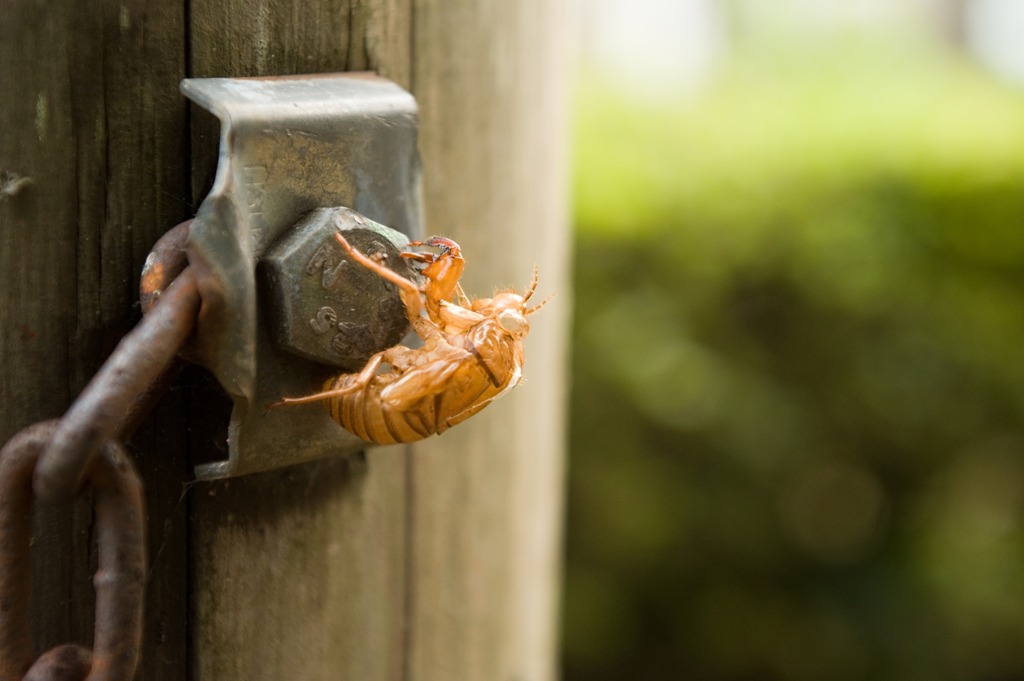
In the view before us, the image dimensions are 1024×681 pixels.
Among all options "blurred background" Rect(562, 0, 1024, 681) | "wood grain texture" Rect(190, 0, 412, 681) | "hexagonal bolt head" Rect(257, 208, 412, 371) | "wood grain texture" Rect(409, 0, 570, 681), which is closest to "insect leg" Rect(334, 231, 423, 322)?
"hexagonal bolt head" Rect(257, 208, 412, 371)

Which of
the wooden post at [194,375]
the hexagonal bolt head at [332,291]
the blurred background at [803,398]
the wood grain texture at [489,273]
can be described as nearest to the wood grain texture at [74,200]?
the wooden post at [194,375]

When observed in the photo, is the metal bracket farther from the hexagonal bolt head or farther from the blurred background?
the blurred background

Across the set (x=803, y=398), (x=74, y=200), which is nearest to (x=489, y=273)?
(x=74, y=200)

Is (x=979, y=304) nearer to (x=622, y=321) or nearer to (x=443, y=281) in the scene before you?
(x=622, y=321)

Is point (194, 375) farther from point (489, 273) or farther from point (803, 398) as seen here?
point (803, 398)

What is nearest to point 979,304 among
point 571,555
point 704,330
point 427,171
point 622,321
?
point 704,330

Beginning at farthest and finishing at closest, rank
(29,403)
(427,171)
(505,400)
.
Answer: (505,400) → (427,171) → (29,403)
